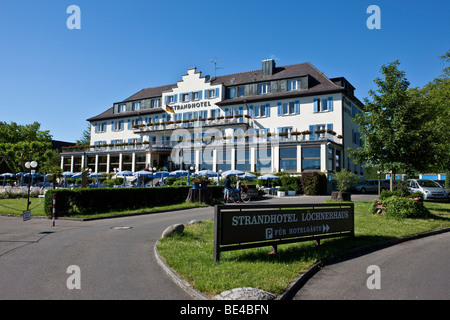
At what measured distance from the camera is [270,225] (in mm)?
7109

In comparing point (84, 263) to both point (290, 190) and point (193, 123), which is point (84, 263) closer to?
point (290, 190)

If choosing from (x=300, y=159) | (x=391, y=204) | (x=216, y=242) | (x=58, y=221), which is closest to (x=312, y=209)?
(x=216, y=242)

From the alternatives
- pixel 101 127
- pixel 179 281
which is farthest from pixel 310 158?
pixel 101 127

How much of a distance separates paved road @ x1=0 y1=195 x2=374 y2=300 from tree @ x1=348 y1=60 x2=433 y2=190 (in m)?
11.5

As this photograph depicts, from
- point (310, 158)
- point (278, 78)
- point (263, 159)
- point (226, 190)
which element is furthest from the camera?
point (278, 78)

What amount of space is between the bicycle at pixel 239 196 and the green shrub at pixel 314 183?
10.5m

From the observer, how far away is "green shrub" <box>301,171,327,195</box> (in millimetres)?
32450

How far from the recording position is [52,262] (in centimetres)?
686

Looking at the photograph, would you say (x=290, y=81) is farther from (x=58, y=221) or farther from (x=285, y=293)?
(x=285, y=293)

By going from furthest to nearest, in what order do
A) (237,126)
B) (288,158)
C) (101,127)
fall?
(101,127) → (237,126) → (288,158)

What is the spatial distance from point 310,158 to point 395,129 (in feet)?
67.6

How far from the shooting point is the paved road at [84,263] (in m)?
4.95

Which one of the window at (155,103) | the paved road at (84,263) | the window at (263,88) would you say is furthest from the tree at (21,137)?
the paved road at (84,263)

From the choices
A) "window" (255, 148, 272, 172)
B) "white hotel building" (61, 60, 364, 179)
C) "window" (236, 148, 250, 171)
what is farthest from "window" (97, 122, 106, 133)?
"window" (255, 148, 272, 172)
